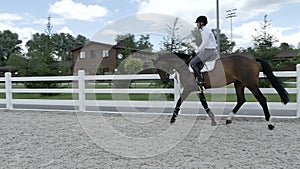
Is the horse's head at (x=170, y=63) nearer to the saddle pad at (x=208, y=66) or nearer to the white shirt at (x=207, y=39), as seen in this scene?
the saddle pad at (x=208, y=66)

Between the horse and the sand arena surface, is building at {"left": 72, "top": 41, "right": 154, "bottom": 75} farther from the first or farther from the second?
the sand arena surface

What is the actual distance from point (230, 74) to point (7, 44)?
68.5 m

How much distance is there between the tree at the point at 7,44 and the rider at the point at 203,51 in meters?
62.9

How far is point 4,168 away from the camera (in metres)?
3.66

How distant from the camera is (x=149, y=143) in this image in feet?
15.8

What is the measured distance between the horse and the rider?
18cm

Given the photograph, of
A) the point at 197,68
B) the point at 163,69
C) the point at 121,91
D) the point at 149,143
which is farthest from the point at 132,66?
the point at 149,143

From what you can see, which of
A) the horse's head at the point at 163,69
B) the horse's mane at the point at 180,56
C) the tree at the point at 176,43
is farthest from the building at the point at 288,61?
the horse's head at the point at 163,69

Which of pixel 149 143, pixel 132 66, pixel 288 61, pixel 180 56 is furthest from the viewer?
pixel 288 61

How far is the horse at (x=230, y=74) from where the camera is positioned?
5.82m

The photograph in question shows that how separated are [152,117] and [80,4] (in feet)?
28.3

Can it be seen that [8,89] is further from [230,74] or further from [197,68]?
[230,74]

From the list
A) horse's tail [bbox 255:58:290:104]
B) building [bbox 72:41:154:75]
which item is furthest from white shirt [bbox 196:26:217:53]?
building [bbox 72:41:154:75]

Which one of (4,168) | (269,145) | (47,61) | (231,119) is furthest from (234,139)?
(47,61)
